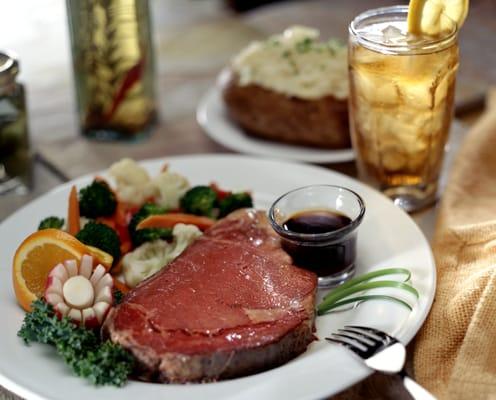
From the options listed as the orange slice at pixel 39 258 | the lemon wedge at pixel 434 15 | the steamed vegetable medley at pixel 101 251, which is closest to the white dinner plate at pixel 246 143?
the steamed vegetable medley at pixel 101 251

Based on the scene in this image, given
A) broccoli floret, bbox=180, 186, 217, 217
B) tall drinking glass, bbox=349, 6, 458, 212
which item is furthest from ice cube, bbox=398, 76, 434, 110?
broccoli floret, bbox=180, 186, 217, 217

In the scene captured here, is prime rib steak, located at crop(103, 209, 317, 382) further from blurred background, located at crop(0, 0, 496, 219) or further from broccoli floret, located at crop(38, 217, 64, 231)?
blurred background, located at crop(0, 0, 496, 219)

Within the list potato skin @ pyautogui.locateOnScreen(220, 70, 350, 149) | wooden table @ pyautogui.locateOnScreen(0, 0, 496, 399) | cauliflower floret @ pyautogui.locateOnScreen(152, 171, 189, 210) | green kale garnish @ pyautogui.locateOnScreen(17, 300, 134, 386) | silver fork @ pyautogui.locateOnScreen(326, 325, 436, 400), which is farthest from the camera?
wooden table @ pyautogui.locateOnScreen(0, 0, 496, 399)

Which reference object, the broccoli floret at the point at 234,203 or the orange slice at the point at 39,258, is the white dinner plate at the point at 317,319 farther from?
the broccoli floret at the point at 234,203

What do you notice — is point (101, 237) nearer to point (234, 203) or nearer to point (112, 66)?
point (234, 203)

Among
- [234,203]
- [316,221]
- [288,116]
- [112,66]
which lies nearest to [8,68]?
[112,66]

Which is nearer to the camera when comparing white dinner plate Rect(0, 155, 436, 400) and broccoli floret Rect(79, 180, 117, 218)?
white dinner plate Rect(0, 155, 436, 400)
